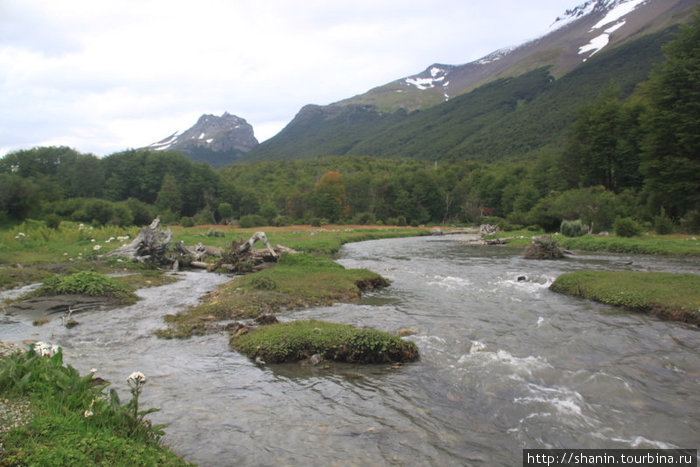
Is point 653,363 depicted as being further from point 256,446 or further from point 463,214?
point 463,214

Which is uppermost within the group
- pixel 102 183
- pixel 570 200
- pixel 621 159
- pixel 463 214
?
pixel 102 183

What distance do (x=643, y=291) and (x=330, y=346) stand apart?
1158 cm

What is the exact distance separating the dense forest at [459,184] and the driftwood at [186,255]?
20243 millimetres

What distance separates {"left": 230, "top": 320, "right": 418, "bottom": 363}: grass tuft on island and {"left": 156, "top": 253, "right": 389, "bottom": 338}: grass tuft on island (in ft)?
9.19

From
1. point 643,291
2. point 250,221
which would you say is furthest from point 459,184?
point 643,291

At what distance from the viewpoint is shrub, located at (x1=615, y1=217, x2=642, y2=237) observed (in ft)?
111

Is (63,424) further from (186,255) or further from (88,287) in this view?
(186,255)

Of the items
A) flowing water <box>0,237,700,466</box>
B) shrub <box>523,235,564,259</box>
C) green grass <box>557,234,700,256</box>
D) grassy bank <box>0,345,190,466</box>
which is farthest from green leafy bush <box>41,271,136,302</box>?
green grass <box>557,234,700,256</box>

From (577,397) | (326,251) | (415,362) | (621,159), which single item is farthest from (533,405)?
(621,159)

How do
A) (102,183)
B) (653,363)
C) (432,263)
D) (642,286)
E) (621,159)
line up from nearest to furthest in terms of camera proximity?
(653,363) < (642,286) < (432,263) < (621,159) < (102,183)

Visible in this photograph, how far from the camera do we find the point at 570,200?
4506 centimetres

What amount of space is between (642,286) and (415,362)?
10740mm

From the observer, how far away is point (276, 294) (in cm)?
1509

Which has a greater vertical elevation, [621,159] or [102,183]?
[102,183]
